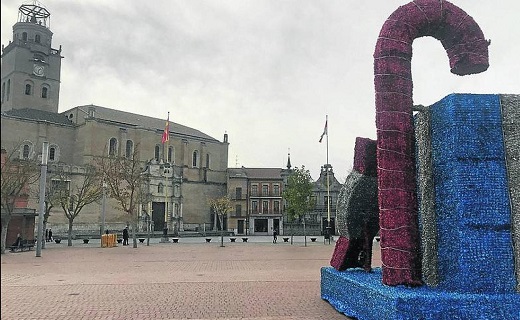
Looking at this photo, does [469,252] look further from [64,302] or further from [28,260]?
[28,260]

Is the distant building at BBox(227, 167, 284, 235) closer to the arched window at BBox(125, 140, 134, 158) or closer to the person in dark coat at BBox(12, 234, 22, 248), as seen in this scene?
the arched window at BBox(125, 140, 134, 158)

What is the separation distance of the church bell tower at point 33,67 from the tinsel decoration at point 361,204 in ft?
192

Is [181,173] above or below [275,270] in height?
above

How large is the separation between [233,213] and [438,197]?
203 ft

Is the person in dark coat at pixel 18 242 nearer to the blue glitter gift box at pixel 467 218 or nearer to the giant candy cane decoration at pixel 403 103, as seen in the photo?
the blue glitter gift box at pixel 467 218

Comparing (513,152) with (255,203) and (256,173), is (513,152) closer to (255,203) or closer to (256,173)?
(255,203)

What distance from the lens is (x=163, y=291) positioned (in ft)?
41.0

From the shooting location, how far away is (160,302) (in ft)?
35.4

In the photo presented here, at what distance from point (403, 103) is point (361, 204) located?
2.60 m

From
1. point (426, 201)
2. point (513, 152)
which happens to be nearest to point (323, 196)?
point (426, 201)

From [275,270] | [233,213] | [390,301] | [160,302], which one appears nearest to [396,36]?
[390,301]

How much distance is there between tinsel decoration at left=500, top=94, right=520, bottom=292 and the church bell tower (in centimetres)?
6146

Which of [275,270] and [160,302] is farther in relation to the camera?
[275,270]

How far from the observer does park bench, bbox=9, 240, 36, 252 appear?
1047 inches
